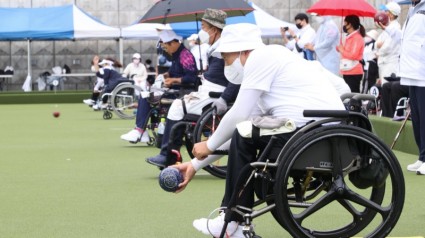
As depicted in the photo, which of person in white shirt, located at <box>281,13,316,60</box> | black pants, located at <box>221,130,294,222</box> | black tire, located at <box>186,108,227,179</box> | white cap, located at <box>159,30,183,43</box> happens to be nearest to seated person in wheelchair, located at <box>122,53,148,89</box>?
person in white shirt, located at <box>281,13,316,60</box>

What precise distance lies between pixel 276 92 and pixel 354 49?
9159 millimetres

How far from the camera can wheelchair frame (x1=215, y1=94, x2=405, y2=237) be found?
5375 mm

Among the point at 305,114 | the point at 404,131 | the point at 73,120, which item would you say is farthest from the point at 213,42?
the point at 73,120

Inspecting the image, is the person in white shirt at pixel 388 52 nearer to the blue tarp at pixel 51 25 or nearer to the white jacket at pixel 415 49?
the white jacket at pixel 415 49

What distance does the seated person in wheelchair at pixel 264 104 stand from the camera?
18.3 ft

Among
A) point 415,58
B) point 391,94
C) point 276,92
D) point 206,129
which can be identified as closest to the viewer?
point 276,92

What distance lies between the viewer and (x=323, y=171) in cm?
548

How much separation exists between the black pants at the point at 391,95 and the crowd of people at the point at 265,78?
1 cm

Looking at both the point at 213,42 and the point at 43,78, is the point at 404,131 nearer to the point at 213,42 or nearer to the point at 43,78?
the point at 213,42

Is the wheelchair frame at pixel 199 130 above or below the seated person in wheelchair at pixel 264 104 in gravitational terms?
below

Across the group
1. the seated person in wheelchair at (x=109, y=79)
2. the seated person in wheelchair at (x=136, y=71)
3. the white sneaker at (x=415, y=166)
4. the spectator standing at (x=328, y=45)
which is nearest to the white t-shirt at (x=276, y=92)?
the white sneaker at (x=415, y=166)

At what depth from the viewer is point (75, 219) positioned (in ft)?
23.1

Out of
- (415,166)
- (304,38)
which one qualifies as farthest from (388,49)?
(415,166)

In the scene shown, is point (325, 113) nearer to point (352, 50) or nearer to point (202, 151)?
point (202, 151)
